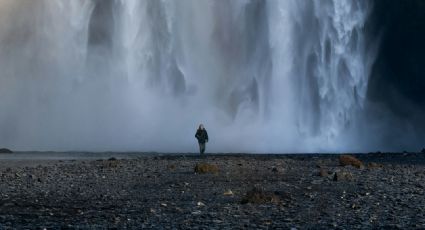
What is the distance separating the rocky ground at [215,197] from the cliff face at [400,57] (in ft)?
96.9

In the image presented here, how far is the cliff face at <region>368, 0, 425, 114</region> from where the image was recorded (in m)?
60.3

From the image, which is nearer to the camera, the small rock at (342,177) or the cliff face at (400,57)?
the small rock at (342,177)

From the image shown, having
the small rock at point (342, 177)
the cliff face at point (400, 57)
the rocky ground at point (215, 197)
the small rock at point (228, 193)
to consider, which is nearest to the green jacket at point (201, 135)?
the rocky ground at point (215, 197)

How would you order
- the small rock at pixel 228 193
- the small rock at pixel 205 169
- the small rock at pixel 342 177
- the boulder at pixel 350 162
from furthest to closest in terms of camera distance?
the boulder at pixel 350 162, the small rock at pixel 205 169, the small rock at pixel 342 177, the small rock at pixel 228 193

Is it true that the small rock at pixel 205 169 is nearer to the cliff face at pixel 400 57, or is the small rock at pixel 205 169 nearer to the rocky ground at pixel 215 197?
the rocky ground at pixel 215 197

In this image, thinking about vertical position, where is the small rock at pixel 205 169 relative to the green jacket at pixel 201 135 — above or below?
below

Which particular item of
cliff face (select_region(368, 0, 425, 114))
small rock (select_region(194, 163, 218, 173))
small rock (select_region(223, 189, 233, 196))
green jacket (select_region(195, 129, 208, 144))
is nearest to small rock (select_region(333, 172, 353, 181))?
small rock (select_region(223, 189, 233, 196))

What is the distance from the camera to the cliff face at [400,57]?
198 ft

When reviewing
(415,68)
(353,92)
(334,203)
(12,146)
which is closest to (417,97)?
(415,68)

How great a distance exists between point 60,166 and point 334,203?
15966 mm

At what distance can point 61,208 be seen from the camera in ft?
60.2

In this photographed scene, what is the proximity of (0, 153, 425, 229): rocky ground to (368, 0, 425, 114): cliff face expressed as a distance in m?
29.5

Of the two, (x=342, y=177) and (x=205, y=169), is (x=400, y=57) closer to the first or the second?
(x=205, y=169)

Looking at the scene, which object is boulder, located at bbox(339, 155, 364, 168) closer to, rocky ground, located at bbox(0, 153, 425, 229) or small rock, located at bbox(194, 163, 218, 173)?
rocky ground, located at bbox(0, 153, 425, 229)
